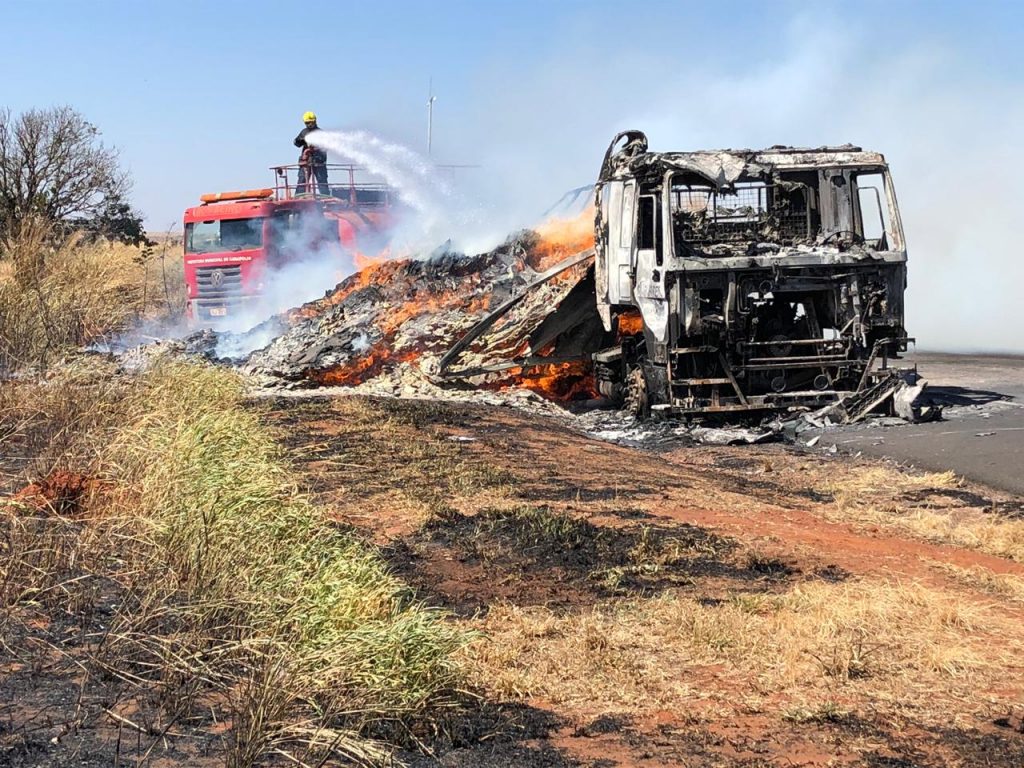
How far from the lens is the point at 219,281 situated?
24984mm

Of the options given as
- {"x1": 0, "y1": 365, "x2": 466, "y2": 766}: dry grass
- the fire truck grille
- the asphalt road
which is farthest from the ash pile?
{"x1": 0, "y1": 365, "x2": 466, "y2": 766}: dry grass

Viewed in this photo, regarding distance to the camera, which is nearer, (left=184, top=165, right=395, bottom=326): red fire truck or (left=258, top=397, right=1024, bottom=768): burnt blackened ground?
(left=258, top=397, right=1024, bottom=768): burnt blackened ground

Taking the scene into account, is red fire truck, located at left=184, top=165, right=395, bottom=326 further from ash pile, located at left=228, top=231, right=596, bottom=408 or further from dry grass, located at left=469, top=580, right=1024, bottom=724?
dry grass, located at left=469, top=580, right=1024, bottom=724

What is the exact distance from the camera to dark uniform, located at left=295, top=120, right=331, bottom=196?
24620 millimetres

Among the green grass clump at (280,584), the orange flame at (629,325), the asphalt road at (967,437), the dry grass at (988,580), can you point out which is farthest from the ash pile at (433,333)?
the dry grass at (988,580)

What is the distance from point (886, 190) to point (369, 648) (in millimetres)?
11362

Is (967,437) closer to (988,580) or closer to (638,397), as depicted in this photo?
(638,397)

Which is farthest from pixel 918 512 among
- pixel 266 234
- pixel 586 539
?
pixel 266 234

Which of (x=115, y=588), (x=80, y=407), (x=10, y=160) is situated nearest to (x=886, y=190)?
(x=80, y=407)

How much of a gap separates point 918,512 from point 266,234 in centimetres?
1823

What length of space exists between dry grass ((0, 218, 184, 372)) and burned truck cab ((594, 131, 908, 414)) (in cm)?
582

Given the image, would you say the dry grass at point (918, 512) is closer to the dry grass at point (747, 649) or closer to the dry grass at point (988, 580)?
the dry grass at point (988, 580)

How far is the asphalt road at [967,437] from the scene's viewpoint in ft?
34.9

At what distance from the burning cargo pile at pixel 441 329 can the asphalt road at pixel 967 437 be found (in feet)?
16.2
